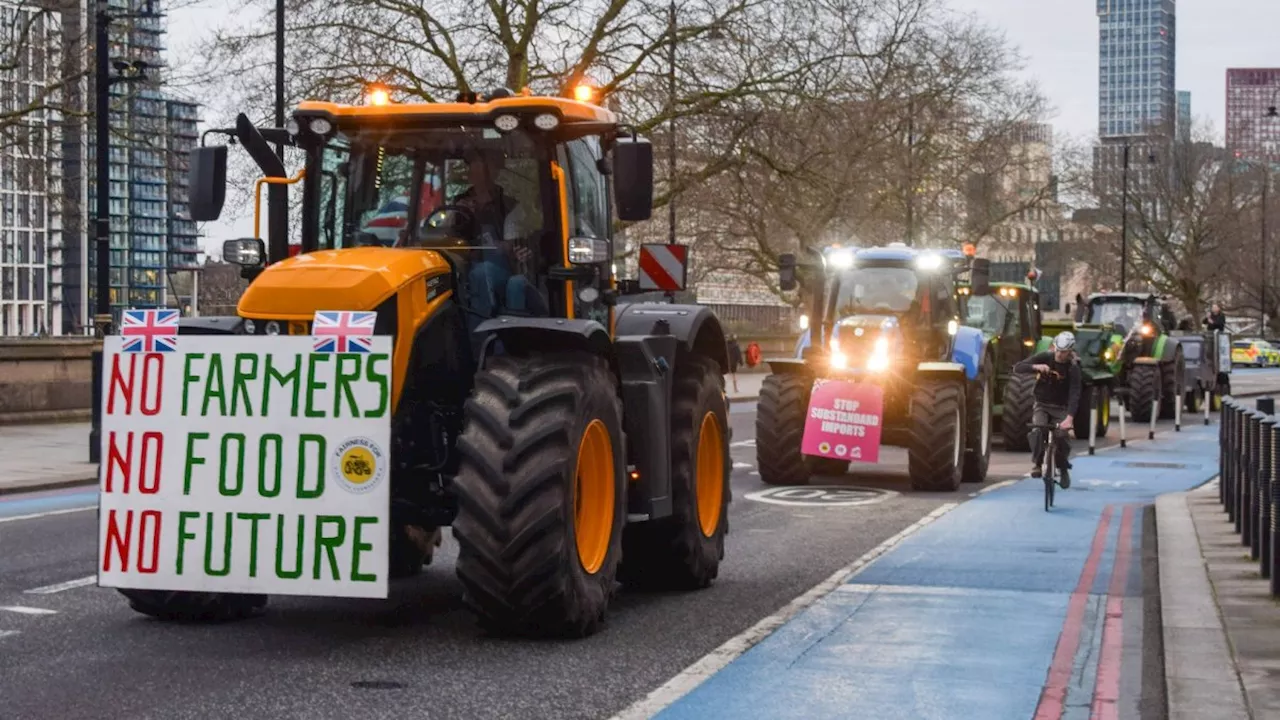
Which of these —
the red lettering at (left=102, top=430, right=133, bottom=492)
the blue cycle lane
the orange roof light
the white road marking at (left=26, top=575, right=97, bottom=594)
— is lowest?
the blue cycle lane

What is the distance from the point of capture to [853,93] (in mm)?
42000


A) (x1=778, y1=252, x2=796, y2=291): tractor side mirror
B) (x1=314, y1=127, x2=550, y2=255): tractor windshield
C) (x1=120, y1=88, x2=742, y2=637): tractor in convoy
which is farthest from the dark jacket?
(x1=314, y1=127, x2=550, y2=255): tractor windshield

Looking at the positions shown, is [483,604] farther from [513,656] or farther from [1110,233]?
[1110,233]

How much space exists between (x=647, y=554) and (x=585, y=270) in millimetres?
2017

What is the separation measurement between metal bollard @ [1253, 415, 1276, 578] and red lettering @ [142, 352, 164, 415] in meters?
6.43

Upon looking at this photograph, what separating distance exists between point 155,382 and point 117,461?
420mm

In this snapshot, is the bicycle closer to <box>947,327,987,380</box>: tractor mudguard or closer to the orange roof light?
<box>947,327,987,380</box>: tractor mudguard

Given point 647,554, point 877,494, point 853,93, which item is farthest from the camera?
point 853,93

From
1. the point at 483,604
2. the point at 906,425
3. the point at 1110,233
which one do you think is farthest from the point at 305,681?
the point at 1110,233

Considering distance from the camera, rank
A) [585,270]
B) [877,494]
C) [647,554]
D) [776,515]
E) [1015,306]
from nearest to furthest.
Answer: [585,270], [647,554], [776,515], [877,494], [1015,306]

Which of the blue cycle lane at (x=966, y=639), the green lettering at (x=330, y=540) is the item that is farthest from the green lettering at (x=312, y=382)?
the blue cycle lane at (x=966, y=639)

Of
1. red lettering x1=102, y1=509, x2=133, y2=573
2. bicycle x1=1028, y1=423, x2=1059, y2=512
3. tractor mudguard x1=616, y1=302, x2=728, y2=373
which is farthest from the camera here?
bicycle x1=1028, y1=423, x2=1059, y2=512

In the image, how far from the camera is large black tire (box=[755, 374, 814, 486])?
21.1 meters

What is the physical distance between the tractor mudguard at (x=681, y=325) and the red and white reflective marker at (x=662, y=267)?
24 cm
